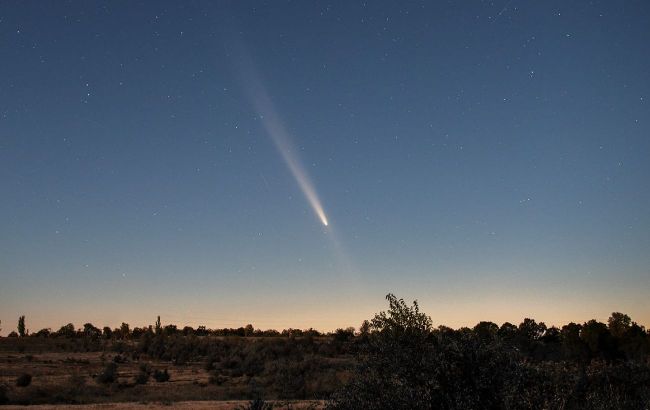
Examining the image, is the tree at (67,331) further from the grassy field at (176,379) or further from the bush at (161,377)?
the bush at (161,377)

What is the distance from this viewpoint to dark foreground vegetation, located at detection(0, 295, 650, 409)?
1267 cm

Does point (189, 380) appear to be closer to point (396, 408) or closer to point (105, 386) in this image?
point (105, 386)

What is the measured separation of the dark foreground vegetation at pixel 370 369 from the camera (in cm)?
1267

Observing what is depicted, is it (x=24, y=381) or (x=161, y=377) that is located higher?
(x=24, y=381)

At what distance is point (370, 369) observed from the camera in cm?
1395

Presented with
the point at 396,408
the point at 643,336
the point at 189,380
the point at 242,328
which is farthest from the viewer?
the point at 242,328

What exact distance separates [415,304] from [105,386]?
38457 mm

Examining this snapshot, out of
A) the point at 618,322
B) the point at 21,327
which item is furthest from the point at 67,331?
the point at 618,322

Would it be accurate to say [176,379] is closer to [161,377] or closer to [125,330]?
[161,377]

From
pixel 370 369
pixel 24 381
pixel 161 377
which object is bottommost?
pixel 161 377

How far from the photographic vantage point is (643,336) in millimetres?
75562

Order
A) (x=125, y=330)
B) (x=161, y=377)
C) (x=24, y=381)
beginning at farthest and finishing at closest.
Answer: (x=125, y=330)
(x=161, y=377)
(x=24, y=381)

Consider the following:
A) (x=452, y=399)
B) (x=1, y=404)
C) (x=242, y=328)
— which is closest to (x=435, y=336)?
(x=452, y=399)

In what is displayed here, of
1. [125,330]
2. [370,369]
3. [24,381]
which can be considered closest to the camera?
[370,369]
